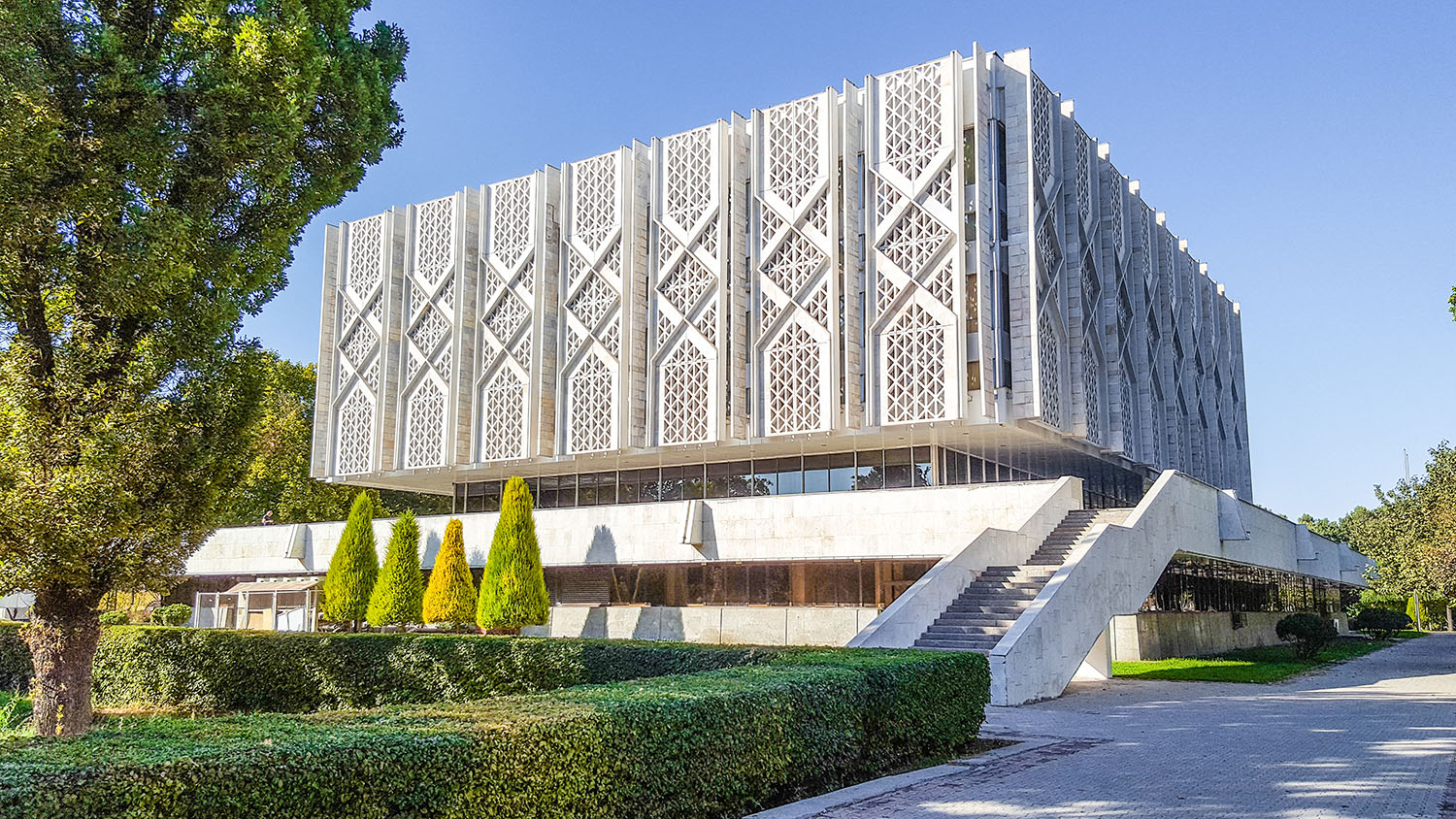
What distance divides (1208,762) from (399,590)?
20.9 meters

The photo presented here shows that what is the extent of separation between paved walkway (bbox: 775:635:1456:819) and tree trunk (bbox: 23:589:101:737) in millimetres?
10185

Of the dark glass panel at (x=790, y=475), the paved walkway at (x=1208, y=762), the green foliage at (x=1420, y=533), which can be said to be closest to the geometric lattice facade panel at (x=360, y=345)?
the dark glass panel at (x=790, y=475)

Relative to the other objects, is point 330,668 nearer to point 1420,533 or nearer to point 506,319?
point 506,319

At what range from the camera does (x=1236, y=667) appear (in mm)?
25266

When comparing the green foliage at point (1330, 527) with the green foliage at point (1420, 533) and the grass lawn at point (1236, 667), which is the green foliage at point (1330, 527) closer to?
the green foliage at point (1420, 533)

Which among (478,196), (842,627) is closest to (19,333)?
(842,627)

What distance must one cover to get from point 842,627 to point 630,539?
6.85 metres

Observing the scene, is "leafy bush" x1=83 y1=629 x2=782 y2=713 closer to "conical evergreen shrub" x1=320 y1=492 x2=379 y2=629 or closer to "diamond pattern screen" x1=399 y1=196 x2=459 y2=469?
"conical evergreen shrub" x1=320 y1=492 x2=379 y2=629

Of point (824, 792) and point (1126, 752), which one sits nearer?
point (824, 792)

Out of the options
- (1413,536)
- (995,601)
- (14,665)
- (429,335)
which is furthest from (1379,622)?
(14,665)

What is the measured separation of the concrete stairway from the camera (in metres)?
17.7

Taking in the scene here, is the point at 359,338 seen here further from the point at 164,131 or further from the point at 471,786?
the point at 471,786

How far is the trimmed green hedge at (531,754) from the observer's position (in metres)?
5.55

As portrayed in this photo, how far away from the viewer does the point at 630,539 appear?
29406mm
